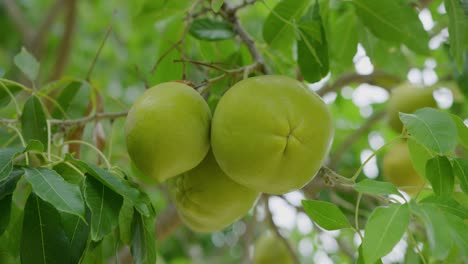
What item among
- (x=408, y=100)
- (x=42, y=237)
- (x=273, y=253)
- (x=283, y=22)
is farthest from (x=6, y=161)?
(x=408, y=100)

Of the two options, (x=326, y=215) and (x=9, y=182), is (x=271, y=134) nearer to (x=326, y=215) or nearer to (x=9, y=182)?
→ (x=326, y=215)

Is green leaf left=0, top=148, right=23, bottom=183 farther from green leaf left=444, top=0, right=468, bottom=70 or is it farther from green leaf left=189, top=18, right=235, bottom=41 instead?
green leaf left=444, top=0, right=468, bottom=70

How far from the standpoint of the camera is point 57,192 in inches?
46.1

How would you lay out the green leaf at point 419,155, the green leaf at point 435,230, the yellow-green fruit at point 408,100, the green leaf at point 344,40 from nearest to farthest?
the green leaf at point 435,230 → the green leaf at point 419,155 → the green leaf at point 344,40 → the yellow-green fruit at point 408,100

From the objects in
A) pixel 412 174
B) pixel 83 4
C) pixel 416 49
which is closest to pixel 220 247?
pixel 83 4

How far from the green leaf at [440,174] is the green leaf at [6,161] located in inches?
35.1

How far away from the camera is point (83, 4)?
4.94m

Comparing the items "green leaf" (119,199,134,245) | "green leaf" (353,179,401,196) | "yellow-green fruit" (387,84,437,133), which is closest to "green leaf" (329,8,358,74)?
"yellow-green fruit" (387,84,437,133)

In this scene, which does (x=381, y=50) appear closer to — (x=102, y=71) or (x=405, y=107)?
(x=405, y=107)

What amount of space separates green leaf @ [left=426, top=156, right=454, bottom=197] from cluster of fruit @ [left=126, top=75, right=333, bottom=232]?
9.4 inches

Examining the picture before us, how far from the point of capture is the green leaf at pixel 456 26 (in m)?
1.61

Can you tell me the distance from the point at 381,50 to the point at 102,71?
8.69ft

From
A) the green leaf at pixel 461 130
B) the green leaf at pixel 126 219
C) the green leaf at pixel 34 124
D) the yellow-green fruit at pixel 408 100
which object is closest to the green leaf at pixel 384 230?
the green leaf at pixel 461 130

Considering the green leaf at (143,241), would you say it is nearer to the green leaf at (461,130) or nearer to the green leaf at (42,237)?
the green leaf at (42,237)
